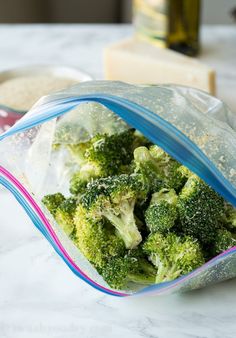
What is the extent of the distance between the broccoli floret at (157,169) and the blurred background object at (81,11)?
1.85 m

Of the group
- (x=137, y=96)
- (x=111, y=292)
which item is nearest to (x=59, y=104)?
(x=137, y=96)

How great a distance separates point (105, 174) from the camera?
1036 mm

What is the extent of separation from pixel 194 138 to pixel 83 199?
19 centimetres

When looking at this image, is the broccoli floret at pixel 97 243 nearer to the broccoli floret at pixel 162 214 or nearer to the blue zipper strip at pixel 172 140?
the broccoli floret at pixel 162 214

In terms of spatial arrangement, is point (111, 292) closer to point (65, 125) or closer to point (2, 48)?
point (65, 125)

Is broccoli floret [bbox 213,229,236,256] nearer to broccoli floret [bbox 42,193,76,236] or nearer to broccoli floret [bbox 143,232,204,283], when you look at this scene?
broccoli floret [bbox 143,232,204,283]

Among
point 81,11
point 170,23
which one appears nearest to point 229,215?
point 170,23

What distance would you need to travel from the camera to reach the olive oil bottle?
5.96ft

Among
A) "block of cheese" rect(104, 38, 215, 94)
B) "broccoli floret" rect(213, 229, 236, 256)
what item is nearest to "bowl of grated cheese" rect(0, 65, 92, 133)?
"block of cheese" rect(104, 38, 215, 94)

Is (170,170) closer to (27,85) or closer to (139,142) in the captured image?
(139,142)

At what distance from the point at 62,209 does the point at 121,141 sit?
15 centimetres

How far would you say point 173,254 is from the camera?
3.03ft

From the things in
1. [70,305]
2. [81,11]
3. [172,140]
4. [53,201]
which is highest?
[172,140]

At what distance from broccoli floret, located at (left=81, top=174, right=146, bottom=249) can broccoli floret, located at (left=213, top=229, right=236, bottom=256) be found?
104mm
